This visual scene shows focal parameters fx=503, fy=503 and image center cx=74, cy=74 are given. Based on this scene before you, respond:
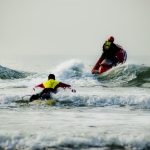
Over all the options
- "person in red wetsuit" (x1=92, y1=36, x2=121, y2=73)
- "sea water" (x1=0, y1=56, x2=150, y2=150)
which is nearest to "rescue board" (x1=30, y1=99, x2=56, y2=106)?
"sea water" (x1=0, y1=56, x2=150, y2=150)

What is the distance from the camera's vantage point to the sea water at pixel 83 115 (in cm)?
1048

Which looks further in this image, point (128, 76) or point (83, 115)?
point (128, 76)

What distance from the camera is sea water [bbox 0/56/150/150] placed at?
10.5 metres

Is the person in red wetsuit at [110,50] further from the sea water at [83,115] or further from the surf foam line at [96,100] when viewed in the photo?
the surf foam line at [96,100]

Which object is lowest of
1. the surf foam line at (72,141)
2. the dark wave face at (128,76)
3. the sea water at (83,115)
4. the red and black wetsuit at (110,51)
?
the surf foam line at (72,141)

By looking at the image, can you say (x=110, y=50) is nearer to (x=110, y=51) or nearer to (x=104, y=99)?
(x=110, y=51)

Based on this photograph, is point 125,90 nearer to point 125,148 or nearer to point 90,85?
point 90,85

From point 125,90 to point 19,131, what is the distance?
11350 millimetres

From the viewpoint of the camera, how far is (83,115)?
1482 centimetres

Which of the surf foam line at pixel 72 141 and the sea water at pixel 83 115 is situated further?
the sea water at pixel 83 115

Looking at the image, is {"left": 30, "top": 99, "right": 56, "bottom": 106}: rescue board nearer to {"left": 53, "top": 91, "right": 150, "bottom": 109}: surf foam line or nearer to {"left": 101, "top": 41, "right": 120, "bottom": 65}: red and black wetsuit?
{"left": 53, "top": 91, "right": 150, "bottom": 109}: surf foam line

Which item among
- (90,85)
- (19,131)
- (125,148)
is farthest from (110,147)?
(90,85)

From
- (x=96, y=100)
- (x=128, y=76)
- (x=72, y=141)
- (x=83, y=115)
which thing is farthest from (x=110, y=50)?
(x=72, y=141)

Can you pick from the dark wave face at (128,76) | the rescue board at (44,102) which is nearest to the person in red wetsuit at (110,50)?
the dark wave face at (128,76)
